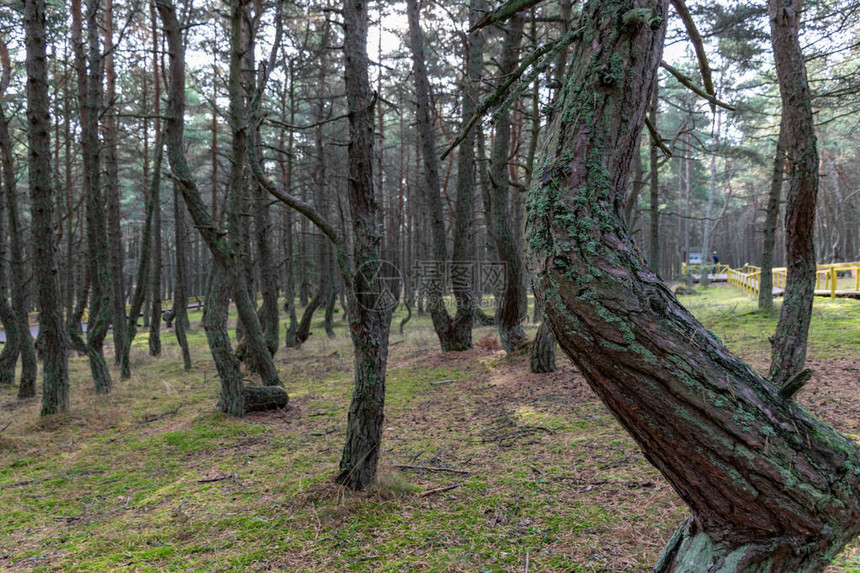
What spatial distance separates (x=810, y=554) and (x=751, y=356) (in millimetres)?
6733

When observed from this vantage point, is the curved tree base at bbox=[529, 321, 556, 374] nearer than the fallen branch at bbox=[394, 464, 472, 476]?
No

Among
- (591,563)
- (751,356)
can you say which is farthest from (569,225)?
(751,356)

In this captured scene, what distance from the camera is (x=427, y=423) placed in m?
5.98

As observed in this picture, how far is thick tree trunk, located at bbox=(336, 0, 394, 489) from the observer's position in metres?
3.72

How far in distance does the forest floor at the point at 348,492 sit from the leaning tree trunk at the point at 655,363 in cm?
148

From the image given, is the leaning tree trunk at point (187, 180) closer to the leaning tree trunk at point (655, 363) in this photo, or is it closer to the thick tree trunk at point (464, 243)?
the thick tree trunk at point (464, 243)

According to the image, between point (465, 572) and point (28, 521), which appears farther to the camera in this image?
point (28, 521)

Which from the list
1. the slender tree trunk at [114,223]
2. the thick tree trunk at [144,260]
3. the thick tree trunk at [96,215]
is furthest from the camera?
the slender tree trunk at [114,223]

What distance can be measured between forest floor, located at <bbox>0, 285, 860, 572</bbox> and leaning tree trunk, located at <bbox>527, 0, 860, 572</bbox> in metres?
1.48

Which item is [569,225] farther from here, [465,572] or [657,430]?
[465,572]

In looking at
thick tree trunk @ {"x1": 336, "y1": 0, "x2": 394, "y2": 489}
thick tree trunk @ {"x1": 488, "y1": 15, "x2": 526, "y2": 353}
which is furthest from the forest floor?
thick tree trunk @ {"x1": 488, "y1": 15, "x2": 526, "y2": 353}

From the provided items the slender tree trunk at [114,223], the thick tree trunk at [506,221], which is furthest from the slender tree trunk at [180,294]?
the thick tree trunk at [506,221]

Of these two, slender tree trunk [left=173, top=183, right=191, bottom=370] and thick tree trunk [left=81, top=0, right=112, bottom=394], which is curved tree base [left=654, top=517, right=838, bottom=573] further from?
slender tree trunk [left=173, top=183, right=191, bottom=370]

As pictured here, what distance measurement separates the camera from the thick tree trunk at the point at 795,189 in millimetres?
4316
